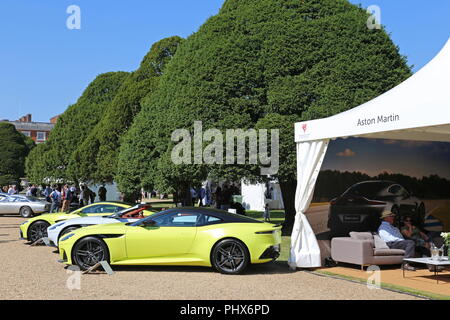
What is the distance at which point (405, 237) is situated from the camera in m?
11.4

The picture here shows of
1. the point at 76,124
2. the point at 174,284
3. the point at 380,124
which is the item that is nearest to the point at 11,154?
the point at 76,124

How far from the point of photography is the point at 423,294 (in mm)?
7711

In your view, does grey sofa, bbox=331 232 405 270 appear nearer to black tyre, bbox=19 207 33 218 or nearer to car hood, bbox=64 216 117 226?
Result: car hood, bbox=64 216 117 226

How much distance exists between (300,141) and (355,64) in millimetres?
6516

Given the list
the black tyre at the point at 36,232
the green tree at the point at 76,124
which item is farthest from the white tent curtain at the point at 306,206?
the green tree at the point at 76,124

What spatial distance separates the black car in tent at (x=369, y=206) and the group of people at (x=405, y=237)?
0.36m

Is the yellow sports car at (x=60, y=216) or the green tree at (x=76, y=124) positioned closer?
the yellow sports car at (x=60, y=216)

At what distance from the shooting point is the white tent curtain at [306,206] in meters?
10.5

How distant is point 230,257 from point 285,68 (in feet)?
28.6

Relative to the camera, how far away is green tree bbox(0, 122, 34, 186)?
6338 centimetres

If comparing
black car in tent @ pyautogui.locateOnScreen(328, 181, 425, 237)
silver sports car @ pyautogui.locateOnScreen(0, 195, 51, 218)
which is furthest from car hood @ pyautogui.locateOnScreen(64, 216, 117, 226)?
silver sports car @ pyautogui.locateOnScreen(0, 195, 51, 218)

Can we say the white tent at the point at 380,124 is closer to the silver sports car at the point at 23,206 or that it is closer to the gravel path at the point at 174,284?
the gravel path at the point at 174,284

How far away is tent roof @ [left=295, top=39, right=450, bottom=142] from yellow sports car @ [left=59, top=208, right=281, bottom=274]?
2.45m

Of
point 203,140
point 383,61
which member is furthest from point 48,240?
point 383,61
